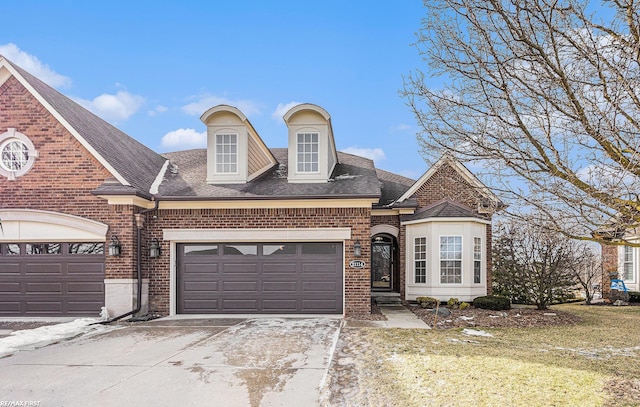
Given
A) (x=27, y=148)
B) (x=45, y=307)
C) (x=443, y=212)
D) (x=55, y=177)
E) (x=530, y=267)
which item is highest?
(x=27, y=148)

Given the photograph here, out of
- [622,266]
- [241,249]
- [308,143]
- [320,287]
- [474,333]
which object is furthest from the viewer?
[622,266]

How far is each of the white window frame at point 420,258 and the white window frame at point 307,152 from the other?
4.55 m

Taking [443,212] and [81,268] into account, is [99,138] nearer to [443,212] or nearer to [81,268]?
[81,268]

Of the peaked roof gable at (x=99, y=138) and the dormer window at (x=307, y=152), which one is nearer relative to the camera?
the peaked roof gable at (x=99, y=138)

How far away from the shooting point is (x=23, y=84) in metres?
12.1

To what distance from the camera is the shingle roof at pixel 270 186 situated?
12.1 metres

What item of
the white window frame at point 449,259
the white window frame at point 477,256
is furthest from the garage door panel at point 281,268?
the white window frame at point 477,256

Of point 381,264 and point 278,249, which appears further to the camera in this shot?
point 381,264

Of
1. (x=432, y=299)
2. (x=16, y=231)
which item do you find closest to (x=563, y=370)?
(x=432, y=299)

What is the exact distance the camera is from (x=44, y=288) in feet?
39.5

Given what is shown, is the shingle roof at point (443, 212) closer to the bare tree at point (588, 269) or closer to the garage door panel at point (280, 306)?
the bare tree at point (588, 269)

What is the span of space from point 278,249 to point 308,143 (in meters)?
3.39

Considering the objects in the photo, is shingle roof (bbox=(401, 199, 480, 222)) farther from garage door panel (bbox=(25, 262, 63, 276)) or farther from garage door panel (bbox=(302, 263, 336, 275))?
garage door panel (bbox=(25, 262, 63, 276))

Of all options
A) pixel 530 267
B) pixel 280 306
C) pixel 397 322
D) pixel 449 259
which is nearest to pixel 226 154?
pixel 280 306
